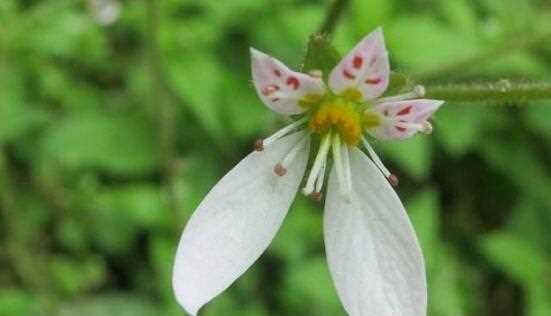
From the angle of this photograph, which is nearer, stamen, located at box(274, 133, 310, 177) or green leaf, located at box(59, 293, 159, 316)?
stamen, located at box(274, 133, 310, 177)

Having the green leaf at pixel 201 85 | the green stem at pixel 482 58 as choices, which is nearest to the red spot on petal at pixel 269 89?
the green stem at pixel 482 58

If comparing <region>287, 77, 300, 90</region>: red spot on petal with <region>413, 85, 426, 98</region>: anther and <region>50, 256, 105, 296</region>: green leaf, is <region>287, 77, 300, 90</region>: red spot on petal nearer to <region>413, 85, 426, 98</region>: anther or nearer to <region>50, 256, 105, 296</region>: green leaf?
<region>413, 85, 426, 98</region>: anther

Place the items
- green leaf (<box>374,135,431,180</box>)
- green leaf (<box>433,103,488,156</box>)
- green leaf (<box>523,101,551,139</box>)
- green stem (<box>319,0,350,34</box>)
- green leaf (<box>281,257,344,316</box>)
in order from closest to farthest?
green stem (<box>319,0,350,34</box>) < green leaf (<box>281,257,344,316</box>) < green leaf (<box>374,135,431,180</box>) < green leaf (<box>433,103,488,156</box>) < green leaf (<box>523,101,551,139</box>)

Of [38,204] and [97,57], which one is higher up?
[97,57]

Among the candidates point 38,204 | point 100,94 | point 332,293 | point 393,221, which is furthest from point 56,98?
point 393,221

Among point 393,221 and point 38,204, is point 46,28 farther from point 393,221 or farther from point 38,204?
point 393,221

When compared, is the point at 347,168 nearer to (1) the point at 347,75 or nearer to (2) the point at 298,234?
(1) the point at 347,75

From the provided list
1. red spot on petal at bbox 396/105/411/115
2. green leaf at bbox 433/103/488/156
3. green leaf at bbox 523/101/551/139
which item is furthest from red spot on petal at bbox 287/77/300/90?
green leaf at bbox 523/101/551/139
